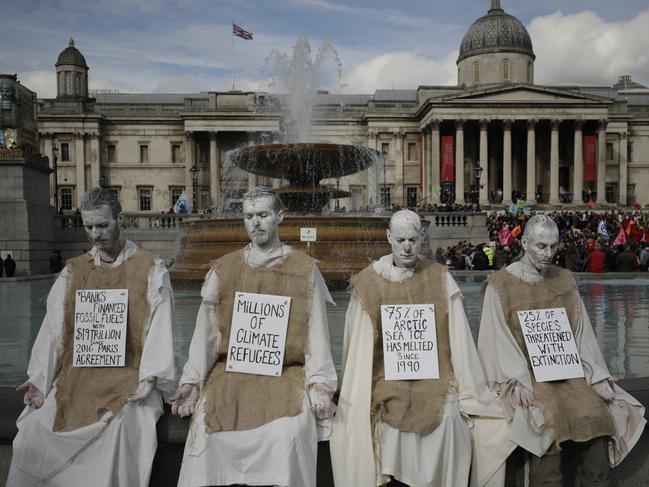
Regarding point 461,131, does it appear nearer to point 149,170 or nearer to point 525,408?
point 149,170

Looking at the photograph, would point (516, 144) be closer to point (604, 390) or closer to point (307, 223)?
point (307, 223)

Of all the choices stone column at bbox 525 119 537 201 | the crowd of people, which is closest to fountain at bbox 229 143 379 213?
the crowd of people

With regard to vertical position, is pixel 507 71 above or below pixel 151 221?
above

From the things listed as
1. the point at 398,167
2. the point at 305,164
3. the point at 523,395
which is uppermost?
the point at 398,167

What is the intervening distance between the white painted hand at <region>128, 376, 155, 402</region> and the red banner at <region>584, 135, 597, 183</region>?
191 feet

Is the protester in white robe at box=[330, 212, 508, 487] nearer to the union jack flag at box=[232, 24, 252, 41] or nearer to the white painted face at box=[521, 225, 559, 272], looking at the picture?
the white painted face at box=[521, 225, 559, 272]

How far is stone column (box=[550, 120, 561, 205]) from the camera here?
184 feet

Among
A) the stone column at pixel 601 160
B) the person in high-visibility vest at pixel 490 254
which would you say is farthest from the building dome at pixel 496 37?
the person in high-visibility vest at pixel 490 254

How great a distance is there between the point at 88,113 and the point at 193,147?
9.24 m

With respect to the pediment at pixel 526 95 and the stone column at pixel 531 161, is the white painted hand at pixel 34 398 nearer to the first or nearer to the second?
the pediment at pixel 526 95

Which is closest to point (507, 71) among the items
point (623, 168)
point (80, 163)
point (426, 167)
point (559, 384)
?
point (426, 167)

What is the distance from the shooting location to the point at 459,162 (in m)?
56.1

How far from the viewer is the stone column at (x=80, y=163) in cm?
5875

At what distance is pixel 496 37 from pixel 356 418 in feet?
206
